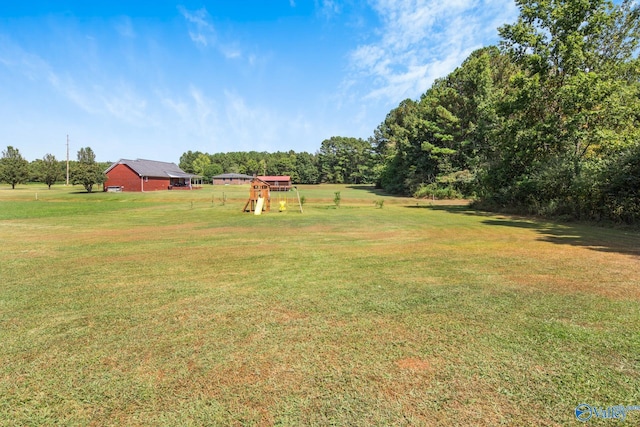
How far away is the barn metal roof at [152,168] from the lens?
172 feet

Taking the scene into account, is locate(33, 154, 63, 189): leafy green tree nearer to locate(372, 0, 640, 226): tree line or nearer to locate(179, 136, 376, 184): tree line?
locate(179, 136, 376, 184): tree line

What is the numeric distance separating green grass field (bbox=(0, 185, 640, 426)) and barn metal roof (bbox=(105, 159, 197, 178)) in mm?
50815

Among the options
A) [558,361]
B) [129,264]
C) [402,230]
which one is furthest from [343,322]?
[402,230]

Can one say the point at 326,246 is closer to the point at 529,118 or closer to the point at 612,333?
the point at 612,333

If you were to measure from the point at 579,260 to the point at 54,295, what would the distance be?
11861 millimetres

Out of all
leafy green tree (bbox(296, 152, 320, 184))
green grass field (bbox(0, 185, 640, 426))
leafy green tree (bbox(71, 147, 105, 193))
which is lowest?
green grass field (bbox(0, 185, 640, 426))

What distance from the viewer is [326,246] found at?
10312 millimetres

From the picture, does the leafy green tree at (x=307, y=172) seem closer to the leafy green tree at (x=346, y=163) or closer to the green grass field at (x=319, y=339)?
the leafy green tree at (x=346, y=163)

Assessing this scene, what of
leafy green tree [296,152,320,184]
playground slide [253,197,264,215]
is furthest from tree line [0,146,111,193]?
leafy green tree [296,152,320,184]

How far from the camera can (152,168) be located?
5853cm

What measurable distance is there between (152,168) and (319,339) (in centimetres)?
6372

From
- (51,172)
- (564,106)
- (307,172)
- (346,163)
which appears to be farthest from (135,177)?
(346,163)

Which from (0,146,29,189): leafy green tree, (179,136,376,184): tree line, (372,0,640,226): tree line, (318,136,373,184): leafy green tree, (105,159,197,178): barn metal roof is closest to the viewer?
(372,0,640,226): tree line

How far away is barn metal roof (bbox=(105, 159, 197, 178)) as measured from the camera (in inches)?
2066
